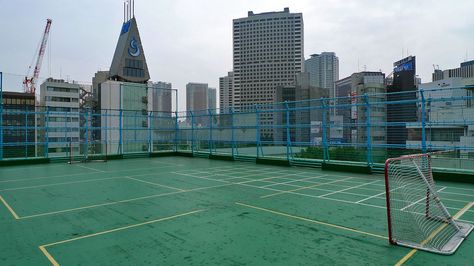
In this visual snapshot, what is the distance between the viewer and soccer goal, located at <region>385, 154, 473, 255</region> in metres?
4.84

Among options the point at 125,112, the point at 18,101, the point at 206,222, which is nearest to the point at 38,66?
the point at 18,101

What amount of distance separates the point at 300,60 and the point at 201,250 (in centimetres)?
17278

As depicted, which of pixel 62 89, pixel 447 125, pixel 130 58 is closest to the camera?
pixel 447 125

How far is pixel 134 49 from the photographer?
211 feet

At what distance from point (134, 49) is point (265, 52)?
116233mm

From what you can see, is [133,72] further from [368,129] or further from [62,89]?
[368,129]

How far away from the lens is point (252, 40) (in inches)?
6909

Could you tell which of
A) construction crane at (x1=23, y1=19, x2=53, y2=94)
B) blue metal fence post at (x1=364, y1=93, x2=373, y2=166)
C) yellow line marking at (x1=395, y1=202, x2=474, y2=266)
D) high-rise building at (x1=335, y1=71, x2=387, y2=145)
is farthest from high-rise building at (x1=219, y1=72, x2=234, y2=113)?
yellow line marking at (x1=395, y1=202, x2=474, y2=266)

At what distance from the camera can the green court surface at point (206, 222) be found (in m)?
4.38

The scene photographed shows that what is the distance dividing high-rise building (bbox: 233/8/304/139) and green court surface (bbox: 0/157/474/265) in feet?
492

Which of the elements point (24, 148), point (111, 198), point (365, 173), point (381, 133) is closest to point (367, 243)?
point (111, 198)

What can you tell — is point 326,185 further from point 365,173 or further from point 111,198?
point 111,198

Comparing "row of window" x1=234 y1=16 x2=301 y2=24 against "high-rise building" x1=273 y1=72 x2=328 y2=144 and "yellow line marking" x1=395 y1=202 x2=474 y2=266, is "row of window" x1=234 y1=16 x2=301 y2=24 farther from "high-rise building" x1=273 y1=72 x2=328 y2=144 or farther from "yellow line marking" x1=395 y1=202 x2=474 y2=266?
"yellow line marking" x1=395 y1=202 x2=474 y2=266

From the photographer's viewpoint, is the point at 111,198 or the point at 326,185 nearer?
the point at 111,198
